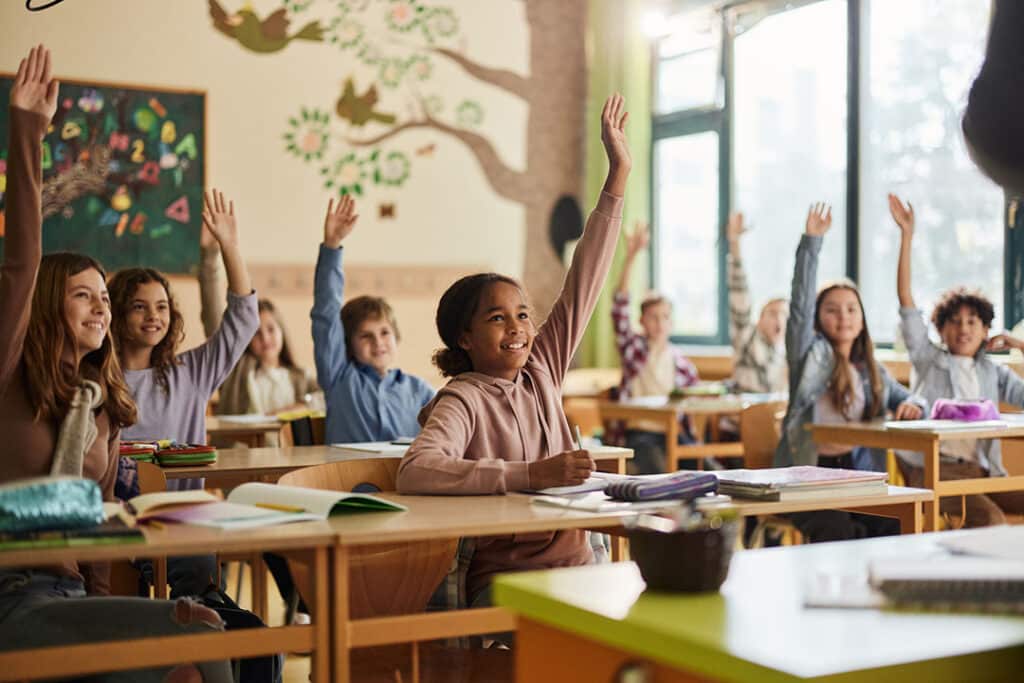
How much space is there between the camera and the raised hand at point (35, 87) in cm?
224

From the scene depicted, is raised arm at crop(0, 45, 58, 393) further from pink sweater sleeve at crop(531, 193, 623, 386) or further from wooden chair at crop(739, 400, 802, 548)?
wooden chair at crop(739, 400, 802, 548)

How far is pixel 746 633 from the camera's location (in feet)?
3.65

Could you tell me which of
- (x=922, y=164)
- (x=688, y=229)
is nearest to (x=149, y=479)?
(x=922, y=164)

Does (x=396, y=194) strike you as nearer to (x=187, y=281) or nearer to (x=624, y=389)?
(x=187, y=281)

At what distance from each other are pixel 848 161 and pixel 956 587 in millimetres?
5625

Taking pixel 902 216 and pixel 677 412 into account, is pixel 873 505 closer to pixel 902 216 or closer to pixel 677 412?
pixel 902 216

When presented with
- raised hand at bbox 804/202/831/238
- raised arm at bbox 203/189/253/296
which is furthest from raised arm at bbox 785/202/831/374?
raised arm at bbox 203/189/253/296

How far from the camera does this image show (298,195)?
22.8ft

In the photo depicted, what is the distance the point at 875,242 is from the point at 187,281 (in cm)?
348

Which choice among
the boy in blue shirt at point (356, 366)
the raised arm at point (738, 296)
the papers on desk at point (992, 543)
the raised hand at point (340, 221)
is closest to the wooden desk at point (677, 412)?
the raised arm at point (738, 296)

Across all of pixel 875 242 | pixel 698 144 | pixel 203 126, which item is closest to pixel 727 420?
pixel 875 242

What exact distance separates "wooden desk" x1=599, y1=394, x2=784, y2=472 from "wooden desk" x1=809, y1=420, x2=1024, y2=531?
1155 mm

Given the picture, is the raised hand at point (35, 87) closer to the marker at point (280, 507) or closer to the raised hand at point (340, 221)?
the marker at point (280, 507)

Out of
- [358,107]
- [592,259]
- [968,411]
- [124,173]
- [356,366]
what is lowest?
[968,411]
